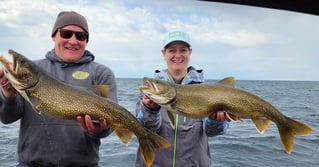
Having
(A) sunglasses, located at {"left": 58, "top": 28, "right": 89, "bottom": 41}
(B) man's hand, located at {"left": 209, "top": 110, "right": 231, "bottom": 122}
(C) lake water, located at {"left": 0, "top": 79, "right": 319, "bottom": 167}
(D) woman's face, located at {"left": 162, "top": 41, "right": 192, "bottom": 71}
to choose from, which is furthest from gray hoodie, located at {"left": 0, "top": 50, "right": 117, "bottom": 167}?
(C) lake water, located at {"left": 0, "top": 79, "right": 319, "bottom": 167}

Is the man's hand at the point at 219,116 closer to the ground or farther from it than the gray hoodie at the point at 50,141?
farther from it

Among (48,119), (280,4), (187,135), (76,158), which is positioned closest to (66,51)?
(48,119)

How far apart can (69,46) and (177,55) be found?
138 centimetres

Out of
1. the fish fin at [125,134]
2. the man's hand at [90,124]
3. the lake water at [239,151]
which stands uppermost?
the man's hand at [90,124]

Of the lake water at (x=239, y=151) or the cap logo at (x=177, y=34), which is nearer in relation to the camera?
the cap logo at (x=177, y=34)

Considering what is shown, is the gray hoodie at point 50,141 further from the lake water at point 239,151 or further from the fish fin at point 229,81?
the lake water at point 239,151

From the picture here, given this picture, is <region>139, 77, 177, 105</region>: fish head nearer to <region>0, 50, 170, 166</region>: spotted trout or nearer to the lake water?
<region>0, 50, 170, 166</region>: spotted trout

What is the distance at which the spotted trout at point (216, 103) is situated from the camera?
3.48 metres

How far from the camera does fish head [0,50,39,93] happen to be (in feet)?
9.89

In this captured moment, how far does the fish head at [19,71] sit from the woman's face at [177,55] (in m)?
1.89

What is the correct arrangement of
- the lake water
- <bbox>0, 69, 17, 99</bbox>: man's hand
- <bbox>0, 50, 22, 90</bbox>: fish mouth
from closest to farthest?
<bbox>0, 50, 22, 90</bbox>: fish mouth, <bbox>0, 69, 17, 99</bbox>: man's hand, the lake water

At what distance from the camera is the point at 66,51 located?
157 inches

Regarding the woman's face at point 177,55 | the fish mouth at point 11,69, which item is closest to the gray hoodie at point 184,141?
the woman's face at point 177,55

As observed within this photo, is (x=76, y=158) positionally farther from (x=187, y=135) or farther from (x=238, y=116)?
(x=238, y=116)
